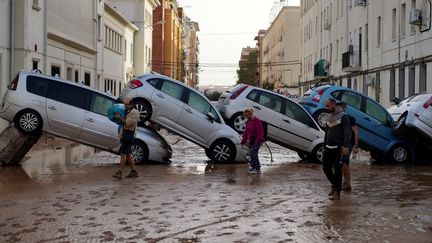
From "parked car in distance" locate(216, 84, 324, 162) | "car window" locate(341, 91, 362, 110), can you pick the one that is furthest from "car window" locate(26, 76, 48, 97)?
"car window" locate(341, 91, 362, 110)

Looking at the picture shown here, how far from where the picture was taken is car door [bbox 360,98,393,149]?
1836 centimetres

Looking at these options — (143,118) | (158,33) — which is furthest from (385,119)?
(158,33)

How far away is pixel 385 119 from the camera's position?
60.9ft

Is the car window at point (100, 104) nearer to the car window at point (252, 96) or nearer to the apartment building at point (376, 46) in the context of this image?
the car window at point (252, 96)

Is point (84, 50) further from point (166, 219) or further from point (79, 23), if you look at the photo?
point (166, 219)

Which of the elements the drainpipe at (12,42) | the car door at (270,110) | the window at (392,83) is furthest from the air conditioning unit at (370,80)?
the drainpipe at (12,42)

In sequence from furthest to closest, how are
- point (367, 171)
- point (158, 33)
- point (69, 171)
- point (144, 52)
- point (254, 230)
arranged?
point (158, 33) → point (144, 52) → point (367, 171) → point (69, 171) → point (254, 230)

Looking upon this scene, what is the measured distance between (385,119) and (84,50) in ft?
65.2

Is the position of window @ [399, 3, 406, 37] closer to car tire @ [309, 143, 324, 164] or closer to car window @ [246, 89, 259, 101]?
car tire @ [309, 143, 324, 164]

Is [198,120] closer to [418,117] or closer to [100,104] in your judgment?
[100,104]

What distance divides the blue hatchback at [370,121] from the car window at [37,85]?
746 cm

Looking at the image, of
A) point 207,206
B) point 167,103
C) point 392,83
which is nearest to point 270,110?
point 167,103

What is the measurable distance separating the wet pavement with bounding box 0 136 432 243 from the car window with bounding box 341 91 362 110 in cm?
278

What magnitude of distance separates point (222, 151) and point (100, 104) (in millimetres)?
3334
